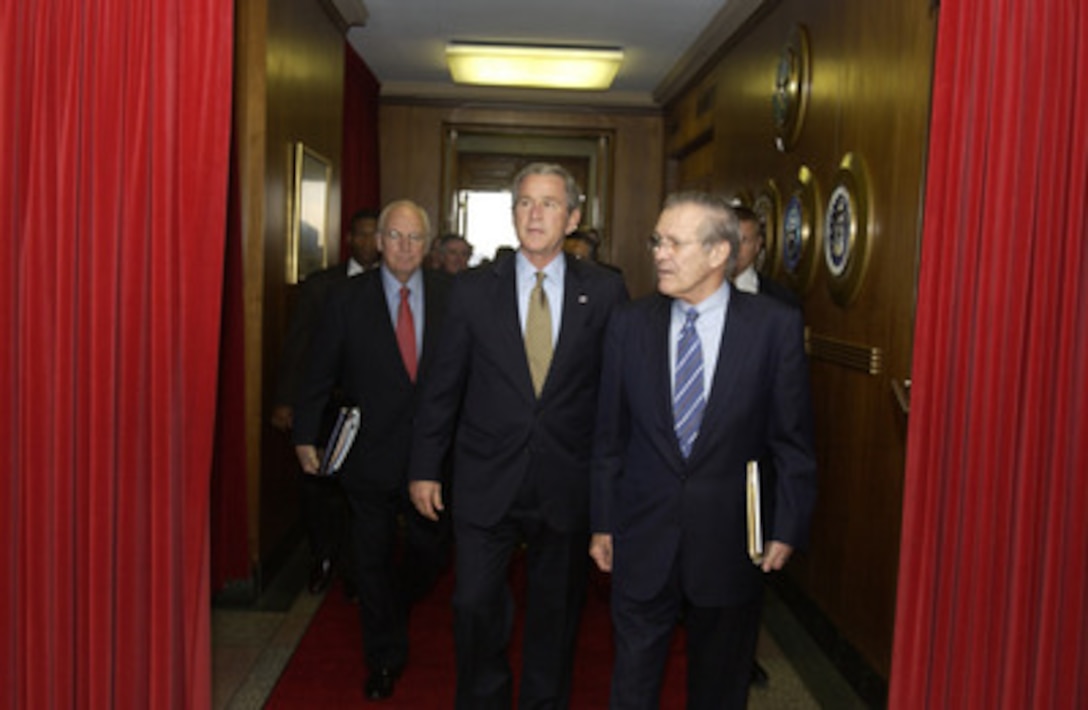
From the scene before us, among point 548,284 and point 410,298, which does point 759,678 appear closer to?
point 548,284

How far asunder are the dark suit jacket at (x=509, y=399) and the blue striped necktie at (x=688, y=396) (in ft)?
1.50

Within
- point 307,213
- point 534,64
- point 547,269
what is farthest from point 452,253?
point 547,269

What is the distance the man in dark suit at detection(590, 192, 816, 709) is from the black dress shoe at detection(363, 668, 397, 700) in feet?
4.23

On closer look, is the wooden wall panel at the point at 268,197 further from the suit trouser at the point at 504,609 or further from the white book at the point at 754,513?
the white book at the point at 754,513

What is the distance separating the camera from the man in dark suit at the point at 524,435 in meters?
3.27

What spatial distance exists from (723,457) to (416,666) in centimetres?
198

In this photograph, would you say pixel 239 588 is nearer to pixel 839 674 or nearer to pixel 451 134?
pixel 839 674

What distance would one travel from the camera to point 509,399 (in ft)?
10.8

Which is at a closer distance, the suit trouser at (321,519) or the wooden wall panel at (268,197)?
the wooden wall panel at (268,197)

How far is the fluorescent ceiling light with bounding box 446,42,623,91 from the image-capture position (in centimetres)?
787

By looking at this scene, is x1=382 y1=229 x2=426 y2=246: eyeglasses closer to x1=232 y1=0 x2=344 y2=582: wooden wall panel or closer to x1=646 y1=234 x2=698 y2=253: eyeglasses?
x1=232 y1=0 x2=344 y2=582: wooden wall panel

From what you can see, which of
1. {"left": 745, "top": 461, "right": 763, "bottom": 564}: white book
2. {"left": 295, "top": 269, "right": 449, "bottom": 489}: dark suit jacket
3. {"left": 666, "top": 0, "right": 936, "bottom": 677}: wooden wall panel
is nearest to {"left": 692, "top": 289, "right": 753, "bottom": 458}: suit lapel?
{"left": 745, "top": 461, "right": 763, "bottom": 564}: white book

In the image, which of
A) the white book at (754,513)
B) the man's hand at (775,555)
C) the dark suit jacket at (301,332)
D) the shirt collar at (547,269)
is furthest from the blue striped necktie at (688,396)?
the dark suit jacket at (301,332)

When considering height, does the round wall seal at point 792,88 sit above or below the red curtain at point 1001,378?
above
